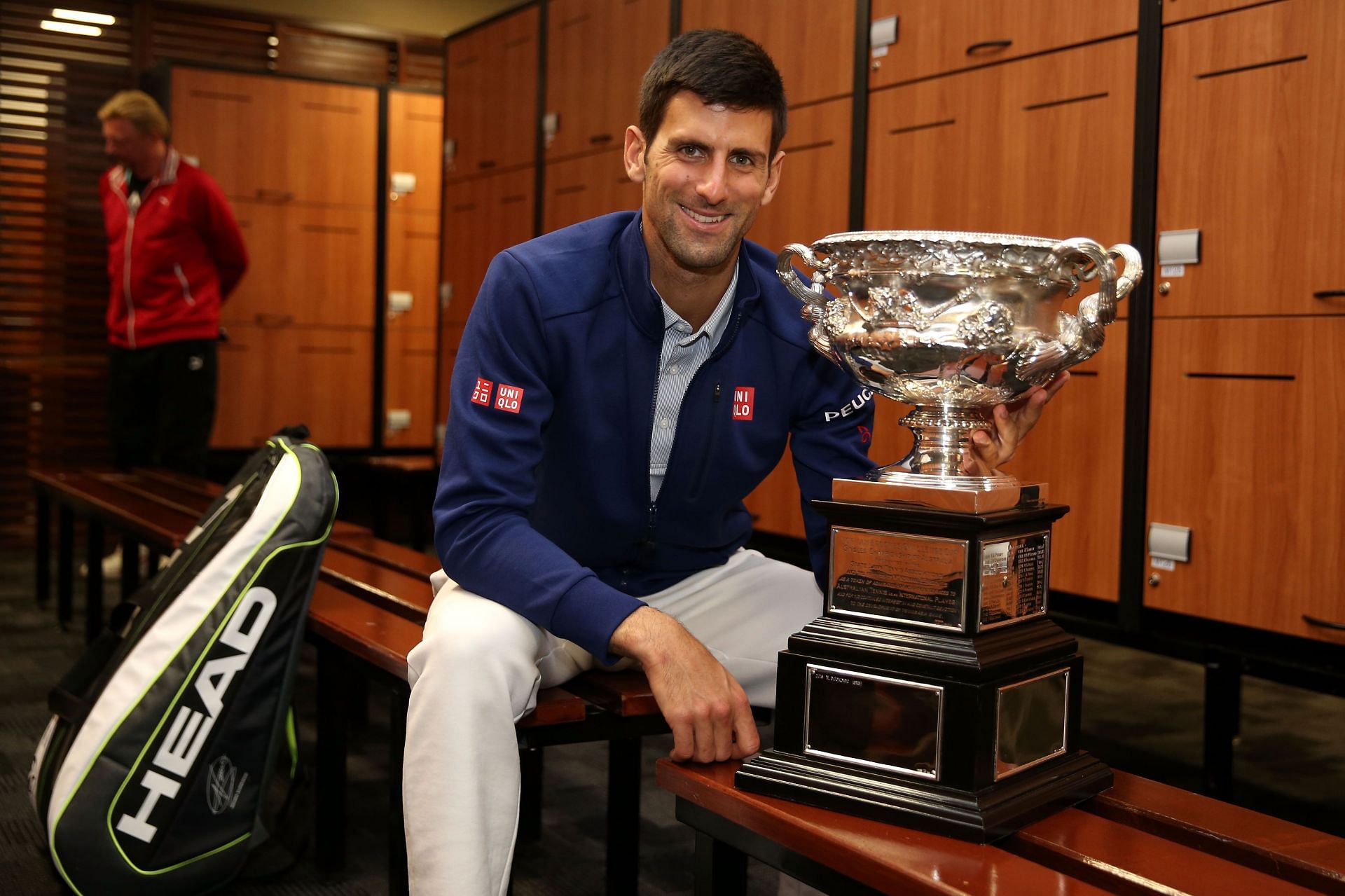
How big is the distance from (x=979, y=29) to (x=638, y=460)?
1714 millimetres

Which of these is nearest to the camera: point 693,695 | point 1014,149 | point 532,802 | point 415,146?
point 693,695

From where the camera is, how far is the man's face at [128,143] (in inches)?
167

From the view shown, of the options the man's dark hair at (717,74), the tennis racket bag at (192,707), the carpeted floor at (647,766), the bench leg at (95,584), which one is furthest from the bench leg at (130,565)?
the man's dark hair at (717,74)

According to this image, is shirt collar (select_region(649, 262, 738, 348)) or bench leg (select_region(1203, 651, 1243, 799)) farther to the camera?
bench leg (select_region(1203, 651, 1243, 799))

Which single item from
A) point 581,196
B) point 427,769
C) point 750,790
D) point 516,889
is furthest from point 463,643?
point 581,196

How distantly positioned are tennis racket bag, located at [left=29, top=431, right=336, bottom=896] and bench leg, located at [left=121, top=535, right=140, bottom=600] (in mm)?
1817

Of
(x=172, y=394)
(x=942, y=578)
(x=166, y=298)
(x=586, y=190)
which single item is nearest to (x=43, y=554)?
(x=172, y=394)

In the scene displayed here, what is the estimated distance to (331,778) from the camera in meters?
2.04

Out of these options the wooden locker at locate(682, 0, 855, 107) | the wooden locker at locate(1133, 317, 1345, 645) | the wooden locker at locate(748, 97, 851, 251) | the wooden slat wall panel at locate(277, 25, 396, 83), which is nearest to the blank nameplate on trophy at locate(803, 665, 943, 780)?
the wooden locker at locate(1133, 317, 1345, 645)

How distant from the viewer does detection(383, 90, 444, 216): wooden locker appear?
598cm

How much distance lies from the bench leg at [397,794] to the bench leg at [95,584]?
2.32 metres

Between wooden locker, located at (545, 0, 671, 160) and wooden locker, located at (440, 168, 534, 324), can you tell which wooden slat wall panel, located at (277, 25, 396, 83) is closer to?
wooden locker, located at (440, 168, 534, 324)

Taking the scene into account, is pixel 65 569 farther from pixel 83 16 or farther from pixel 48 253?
pixel 83 16

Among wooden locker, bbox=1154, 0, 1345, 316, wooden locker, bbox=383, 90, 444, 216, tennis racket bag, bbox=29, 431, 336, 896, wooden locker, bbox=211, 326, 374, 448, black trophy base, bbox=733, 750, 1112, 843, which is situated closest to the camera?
black trophy base, bbox=733, 750, 1112, 843
